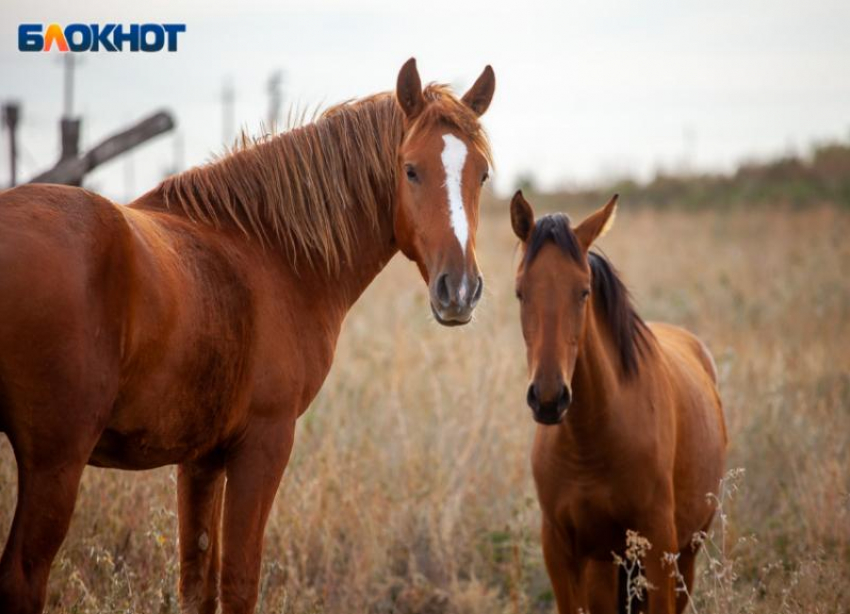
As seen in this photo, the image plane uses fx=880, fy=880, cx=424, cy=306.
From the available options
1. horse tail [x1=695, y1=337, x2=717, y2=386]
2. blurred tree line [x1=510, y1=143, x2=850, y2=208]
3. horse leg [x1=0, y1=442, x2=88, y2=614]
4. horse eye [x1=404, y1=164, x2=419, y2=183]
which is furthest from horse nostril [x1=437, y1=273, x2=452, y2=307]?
blurred tree line [x1=510, y1=143, x2=850, y2=208]

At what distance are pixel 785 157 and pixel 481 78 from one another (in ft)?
68.9

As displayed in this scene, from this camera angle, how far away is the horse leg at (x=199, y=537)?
11.1ft

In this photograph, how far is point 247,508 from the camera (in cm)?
309

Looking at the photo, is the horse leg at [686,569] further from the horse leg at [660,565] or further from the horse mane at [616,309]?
the horse mane at [616,309]

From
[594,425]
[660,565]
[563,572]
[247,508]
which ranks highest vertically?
[594,425]

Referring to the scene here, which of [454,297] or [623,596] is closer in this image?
[454,297]

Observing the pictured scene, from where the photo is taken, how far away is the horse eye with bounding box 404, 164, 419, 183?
3.33 metres

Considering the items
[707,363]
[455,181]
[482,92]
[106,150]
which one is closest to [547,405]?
[455,181]

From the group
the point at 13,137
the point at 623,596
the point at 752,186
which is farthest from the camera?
the point at 752,186

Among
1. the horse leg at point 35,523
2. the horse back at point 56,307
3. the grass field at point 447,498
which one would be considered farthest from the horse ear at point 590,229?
the horse leg at point 35,523

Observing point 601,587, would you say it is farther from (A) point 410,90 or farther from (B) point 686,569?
(A) point 410,90

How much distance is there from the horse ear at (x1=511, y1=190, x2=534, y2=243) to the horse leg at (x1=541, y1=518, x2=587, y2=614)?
1.33 m

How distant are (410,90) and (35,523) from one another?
81.3 inches

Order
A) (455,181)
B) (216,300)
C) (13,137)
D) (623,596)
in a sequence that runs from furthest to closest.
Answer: (13,137) → (623,596) → (455,181) → (216,300)
